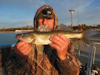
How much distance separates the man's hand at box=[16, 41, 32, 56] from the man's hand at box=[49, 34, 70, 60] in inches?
26.3

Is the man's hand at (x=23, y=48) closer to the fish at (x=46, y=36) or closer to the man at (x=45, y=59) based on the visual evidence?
the man at (x=45, y=59)

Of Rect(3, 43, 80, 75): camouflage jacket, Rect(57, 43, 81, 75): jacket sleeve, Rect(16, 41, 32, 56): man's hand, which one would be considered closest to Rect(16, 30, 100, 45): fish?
Rect(16, 41, 32, 56): man's hand

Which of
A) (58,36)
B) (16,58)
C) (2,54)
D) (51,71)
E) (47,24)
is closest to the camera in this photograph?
(58,36)

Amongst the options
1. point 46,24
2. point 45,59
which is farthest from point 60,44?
point 46,24

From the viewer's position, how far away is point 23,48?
2.83m

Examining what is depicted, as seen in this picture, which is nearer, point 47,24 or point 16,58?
point 16,58

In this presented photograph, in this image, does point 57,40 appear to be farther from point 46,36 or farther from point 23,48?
point 23,48

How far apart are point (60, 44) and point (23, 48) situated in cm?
96

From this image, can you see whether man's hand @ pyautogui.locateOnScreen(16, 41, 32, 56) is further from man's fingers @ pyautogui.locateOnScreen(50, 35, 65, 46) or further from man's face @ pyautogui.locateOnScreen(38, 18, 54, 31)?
man's fingers @ pyautogui.locateOnScreen(50, 35, 65, 46)

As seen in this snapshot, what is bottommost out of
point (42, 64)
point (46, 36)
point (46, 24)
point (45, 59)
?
point (42, 64)

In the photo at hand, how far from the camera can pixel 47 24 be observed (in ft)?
10.7

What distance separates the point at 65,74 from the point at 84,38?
969mm

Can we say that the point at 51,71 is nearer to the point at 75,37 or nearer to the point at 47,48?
the point at 47,48

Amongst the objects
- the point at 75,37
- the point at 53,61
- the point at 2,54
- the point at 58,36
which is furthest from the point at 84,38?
the point at 2,54
